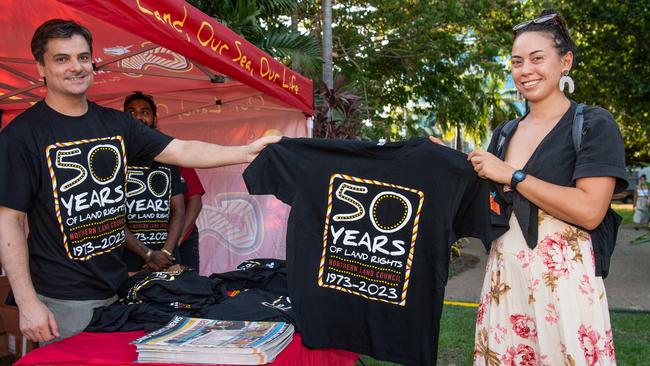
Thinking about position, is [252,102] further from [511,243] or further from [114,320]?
[511,243]

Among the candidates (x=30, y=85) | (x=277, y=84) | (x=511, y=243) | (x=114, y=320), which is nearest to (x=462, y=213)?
(x=511, y=243)

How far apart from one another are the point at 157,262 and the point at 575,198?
2.46 metres

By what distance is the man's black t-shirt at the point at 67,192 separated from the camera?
2.27 metres

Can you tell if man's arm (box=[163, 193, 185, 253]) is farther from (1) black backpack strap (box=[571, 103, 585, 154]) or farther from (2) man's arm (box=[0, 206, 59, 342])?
(1) black backpack strap (box=[571, 103, 585, 154])

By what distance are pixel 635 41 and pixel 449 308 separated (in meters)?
9.16

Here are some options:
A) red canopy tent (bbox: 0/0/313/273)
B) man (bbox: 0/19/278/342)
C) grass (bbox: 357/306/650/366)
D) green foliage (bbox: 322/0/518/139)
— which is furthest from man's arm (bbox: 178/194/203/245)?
green foliage (bbox: 322/0/518/139)

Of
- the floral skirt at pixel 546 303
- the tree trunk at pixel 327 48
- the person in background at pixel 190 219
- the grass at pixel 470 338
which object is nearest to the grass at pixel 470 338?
the grass at pixel 470 338

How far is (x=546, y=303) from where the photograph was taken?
200cm

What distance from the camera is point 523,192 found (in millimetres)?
2010

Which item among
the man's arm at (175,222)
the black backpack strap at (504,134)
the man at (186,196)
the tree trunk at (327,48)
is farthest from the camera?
the tree trunk at (327,48)

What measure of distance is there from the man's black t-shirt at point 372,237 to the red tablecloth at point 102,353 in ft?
0.30

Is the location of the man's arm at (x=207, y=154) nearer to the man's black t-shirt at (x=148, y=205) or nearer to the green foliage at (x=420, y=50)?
the man's black t-shirt at (x=148, y=205)

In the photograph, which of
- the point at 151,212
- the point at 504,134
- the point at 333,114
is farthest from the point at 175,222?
the point at 333,114

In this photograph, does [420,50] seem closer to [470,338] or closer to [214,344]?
[470,338]
